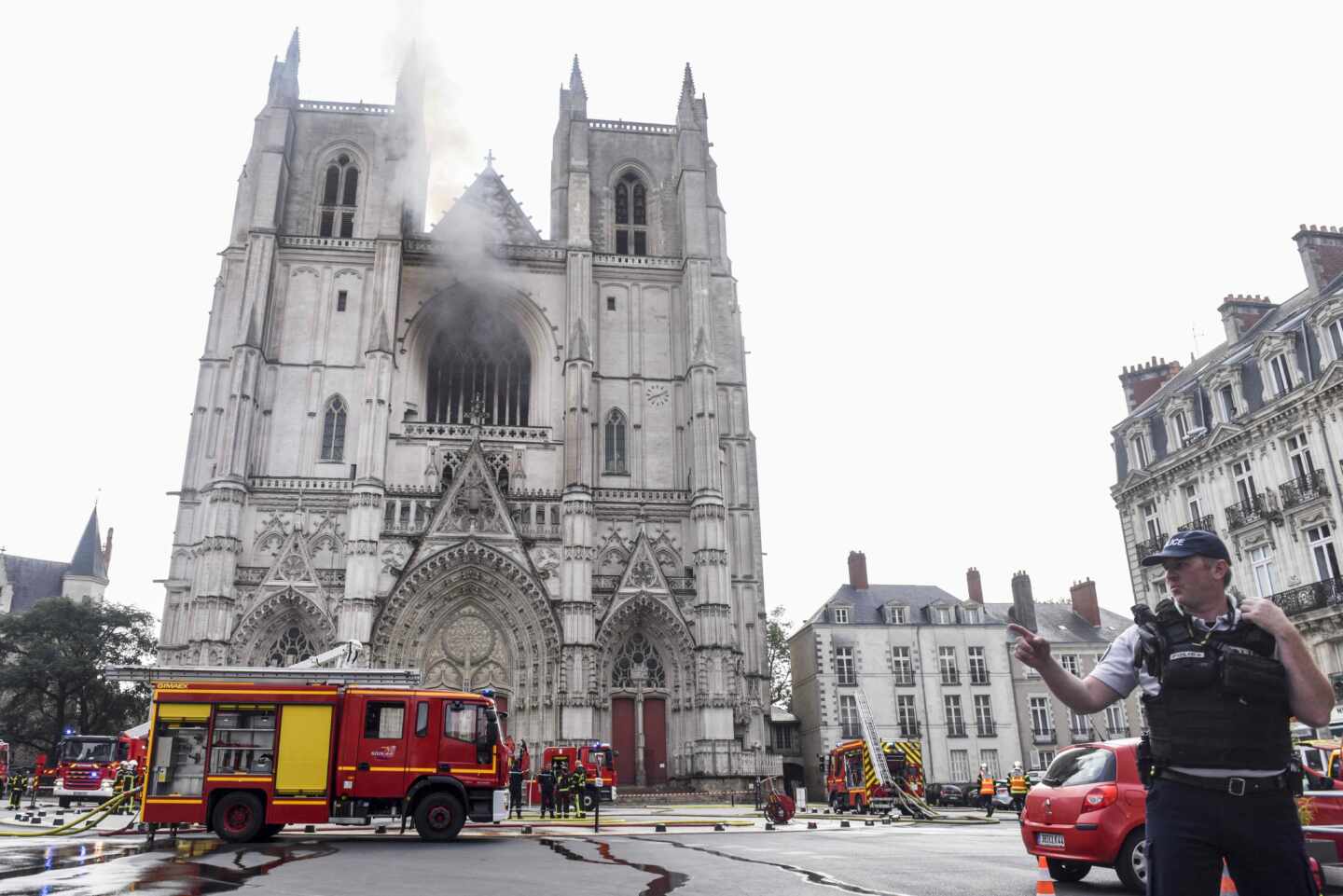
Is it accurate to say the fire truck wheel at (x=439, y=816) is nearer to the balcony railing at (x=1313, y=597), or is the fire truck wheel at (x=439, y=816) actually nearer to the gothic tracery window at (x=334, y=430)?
the balcony railing at (x=1313, y=597)

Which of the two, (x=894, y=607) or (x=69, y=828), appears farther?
(x=894, y=607)

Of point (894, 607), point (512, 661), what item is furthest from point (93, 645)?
point (894, 607)

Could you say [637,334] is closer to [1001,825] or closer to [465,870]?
[1001,825]

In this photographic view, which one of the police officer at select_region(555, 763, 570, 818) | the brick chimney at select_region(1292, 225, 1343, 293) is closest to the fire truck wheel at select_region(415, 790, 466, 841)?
the police officer at select_region(555, 763, 570, 818)

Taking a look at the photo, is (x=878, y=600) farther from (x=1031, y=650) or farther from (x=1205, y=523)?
(x=1031, y=650)

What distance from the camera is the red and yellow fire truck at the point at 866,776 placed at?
81.6 ft

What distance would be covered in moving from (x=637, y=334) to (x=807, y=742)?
20.7 metres

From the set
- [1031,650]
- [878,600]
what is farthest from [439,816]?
[878,600]

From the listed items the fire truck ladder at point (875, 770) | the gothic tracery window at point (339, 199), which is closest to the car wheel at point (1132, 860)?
the fire truck ladder at point (875, 770)

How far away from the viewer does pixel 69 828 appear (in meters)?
15.3

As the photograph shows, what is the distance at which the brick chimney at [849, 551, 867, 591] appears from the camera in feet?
153

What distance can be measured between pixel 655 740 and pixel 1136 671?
1140 inches

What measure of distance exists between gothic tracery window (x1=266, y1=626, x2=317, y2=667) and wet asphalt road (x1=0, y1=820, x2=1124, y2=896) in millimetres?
17637

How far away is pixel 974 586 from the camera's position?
46.1m
